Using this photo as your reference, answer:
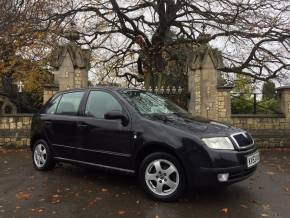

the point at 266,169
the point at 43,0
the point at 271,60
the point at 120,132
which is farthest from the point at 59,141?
the point at 271,60

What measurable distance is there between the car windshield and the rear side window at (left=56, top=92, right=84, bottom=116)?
99 centimetres

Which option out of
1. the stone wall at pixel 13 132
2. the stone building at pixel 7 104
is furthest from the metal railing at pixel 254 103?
the stone building at pixel 7 104

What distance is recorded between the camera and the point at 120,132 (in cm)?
639

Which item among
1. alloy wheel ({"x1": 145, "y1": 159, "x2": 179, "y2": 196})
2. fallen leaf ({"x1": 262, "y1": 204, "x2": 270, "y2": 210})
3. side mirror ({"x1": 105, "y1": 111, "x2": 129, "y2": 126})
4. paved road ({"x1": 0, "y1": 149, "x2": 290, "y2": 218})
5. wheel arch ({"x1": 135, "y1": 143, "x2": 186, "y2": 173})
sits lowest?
fallen leaf ({"x1": 262, "y1": 204, "x2": 270, "y2": 210})

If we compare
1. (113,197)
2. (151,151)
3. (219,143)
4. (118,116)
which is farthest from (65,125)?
(219,143)

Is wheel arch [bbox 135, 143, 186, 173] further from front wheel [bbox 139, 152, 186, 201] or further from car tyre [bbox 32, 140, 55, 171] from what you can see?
car tyre [bbox 32, 140, 55, 171]

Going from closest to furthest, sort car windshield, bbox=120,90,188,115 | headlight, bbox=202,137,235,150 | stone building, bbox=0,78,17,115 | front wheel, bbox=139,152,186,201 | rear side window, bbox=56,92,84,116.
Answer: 1. headlight, bbox=202,137,235,150
2. front wheel, bbox=139,152,186,201
3. car windshield, bbox=120,90,188,115
4. rear side window, bbox=56,92,84,116
5. stone building, bbox=0,78,17,115

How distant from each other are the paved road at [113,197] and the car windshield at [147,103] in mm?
1340

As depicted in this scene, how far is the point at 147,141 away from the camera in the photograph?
19.7ft

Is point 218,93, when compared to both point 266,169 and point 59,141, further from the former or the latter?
point 59,141

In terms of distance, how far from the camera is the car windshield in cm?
664

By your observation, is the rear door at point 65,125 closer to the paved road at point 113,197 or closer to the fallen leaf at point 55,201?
the paved road at point 113,197

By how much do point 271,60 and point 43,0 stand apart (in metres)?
10.7

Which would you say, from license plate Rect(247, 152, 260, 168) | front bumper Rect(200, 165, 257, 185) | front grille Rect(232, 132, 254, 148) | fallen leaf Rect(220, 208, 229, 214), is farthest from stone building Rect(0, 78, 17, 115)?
fallen leaf Rect(220, 208, 229, 214)
